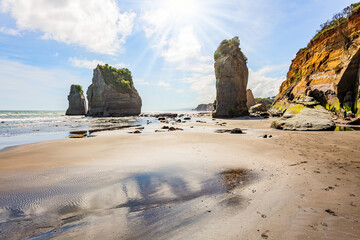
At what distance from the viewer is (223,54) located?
40062 millimetres

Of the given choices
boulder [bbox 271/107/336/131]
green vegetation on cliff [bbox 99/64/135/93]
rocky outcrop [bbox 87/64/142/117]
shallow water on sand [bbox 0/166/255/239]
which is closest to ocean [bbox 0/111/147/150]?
shallow water on sand [bbox 0/166/255/239]

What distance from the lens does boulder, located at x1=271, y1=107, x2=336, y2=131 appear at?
13.1 metres

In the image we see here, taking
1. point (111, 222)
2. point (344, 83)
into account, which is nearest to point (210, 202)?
point (111, 222)

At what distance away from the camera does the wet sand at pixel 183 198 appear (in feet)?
8.20

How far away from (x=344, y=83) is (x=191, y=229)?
2756cm

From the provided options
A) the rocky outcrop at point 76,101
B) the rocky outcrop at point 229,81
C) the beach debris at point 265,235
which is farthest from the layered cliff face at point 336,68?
the rocky outcrop at point 76,101

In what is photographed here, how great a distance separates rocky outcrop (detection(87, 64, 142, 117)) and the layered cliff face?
53.8m

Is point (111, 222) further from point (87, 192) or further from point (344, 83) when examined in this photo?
point (344, 83)

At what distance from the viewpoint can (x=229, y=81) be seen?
3947cm

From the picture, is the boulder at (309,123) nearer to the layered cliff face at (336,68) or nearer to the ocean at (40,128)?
the layered cliff face at (336,68)

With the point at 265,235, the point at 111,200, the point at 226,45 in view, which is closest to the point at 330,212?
the point at 265,235

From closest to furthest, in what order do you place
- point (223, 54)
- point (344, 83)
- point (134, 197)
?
point (134, 197) → point (344, 83) → point (223, 54)

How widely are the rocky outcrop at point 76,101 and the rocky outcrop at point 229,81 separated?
6476cm

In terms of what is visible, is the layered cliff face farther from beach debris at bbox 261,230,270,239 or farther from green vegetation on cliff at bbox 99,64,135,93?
green vegetation on cliff at bbox 99,64,135,93
